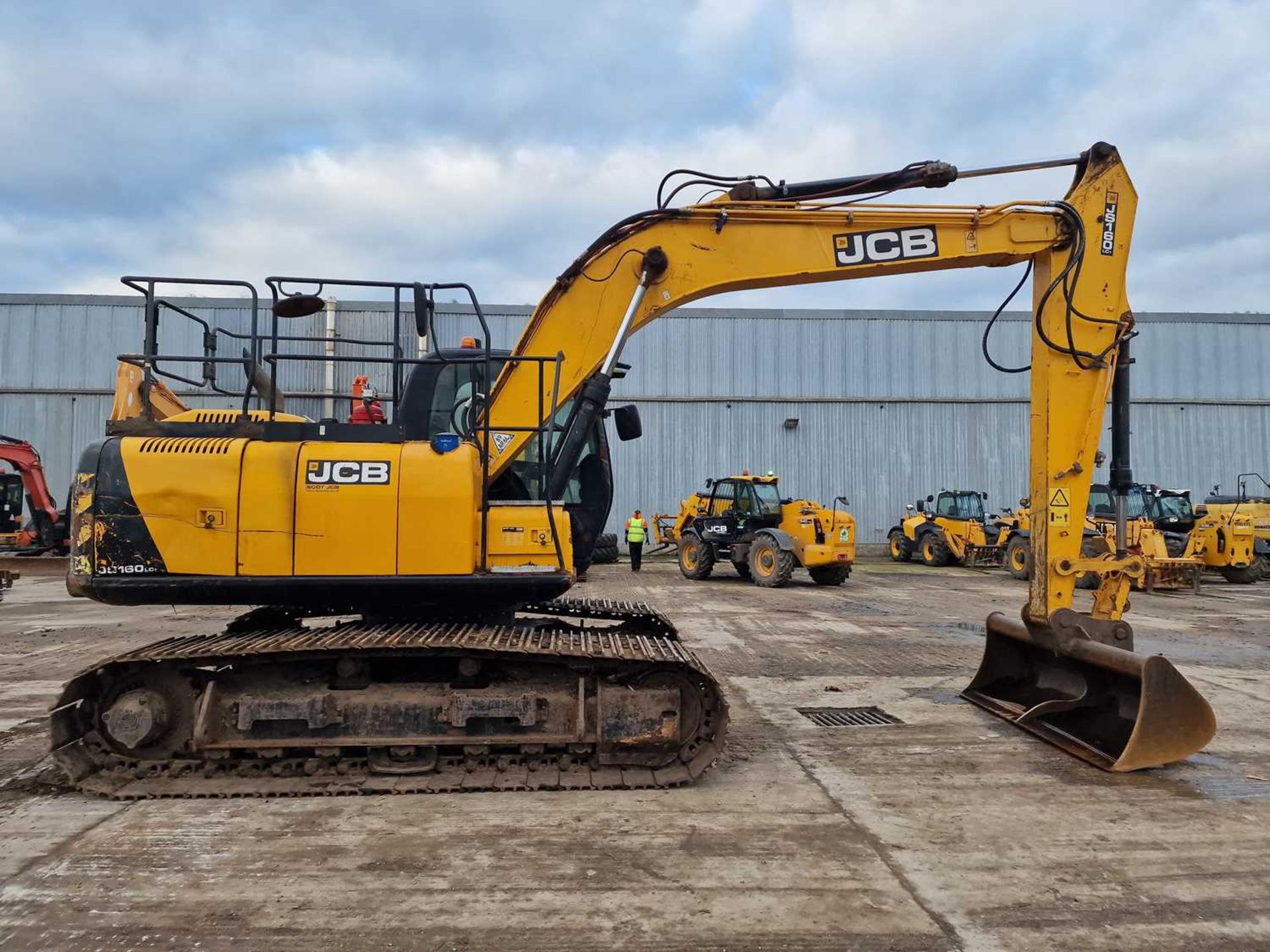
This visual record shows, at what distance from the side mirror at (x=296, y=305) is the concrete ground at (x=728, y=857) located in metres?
2.86

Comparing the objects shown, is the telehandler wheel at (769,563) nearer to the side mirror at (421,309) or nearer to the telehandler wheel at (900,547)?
the telehandler wheel at (900,547)

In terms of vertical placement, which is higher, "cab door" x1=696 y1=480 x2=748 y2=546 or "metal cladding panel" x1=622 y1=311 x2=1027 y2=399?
"metal cladding panel" x1=622 y1=311 x2=1027 y2=399

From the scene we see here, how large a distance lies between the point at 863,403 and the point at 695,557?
12.2 meters

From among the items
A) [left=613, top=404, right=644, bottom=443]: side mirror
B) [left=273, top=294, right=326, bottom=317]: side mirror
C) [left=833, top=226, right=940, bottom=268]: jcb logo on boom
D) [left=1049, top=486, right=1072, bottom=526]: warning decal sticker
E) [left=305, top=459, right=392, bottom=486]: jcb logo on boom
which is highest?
[left=833, top=226, right=940, bottom=268]: jcb logo on boom

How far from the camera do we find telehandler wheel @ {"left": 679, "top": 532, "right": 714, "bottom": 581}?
18906 millimetres

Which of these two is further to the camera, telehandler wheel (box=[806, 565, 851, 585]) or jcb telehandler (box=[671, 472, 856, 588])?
telehandler wheel (box=[806, 565, 851, 585])

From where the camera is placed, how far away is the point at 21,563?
14688mm

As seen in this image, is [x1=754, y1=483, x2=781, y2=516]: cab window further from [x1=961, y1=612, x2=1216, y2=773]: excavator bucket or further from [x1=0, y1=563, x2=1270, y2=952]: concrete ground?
[x1=0, y1=563, x2=1270, y2=952]: concrete ground

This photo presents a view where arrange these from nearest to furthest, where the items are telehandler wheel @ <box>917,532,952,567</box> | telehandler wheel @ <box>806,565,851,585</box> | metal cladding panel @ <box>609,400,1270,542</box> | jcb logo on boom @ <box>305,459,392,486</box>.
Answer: jcb logo on boom @ <box>305,459,392,486</box>
telehandler wheel @ <box>806,565,851,585</box>
telehandler wheel @ <box>917,532,952,567</box>
metal cladding panel @ <box>609,400,1270,542</box>

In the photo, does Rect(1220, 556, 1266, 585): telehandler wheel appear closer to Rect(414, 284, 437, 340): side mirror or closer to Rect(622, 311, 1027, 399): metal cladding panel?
Rect(622, 311, 1027, 399): metal cladding panel

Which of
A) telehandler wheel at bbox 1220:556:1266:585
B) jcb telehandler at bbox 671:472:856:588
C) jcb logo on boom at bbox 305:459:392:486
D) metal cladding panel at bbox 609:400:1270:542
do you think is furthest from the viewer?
metal cladding panel at bbox 609:400:1270:542

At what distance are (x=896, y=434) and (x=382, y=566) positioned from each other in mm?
25918

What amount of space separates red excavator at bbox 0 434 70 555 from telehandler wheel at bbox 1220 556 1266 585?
2800cm

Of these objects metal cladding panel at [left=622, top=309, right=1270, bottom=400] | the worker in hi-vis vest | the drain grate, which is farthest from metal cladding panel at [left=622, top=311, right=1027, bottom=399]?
the drain grate
